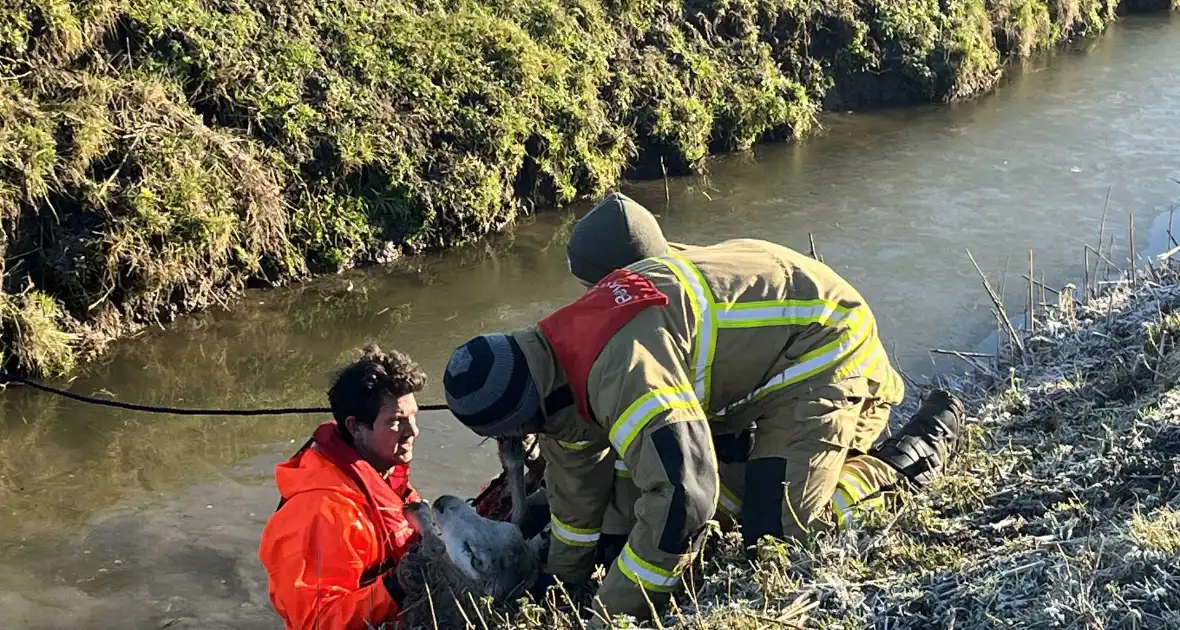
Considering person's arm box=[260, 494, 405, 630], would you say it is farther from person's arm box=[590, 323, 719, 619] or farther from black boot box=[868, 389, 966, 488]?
black boot box=[868, 389, 966, 488]

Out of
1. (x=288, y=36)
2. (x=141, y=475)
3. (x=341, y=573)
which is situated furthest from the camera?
(x=288, y=36)

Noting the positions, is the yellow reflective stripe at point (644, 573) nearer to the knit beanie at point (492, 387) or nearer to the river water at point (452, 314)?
the knit beanie at point (492, 387)

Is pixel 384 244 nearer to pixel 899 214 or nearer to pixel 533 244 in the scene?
pixel 533 244


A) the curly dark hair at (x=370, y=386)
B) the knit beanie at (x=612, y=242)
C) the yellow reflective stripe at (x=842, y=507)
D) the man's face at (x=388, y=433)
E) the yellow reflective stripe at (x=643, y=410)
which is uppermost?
the knit beanie at (x=612, y=242)

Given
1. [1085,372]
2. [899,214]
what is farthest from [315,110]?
[1085,372]

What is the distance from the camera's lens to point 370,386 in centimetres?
377

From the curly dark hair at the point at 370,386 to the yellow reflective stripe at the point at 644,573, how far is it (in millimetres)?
966

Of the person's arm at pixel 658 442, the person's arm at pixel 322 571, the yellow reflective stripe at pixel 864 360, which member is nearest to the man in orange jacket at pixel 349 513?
the person's arm at pixel 322 571

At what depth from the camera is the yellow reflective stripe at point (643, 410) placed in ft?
10.3

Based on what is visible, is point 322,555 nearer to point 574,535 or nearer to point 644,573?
point 574,535

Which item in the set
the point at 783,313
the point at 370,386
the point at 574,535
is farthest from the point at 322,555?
the point at 783,313

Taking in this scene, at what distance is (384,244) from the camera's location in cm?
950

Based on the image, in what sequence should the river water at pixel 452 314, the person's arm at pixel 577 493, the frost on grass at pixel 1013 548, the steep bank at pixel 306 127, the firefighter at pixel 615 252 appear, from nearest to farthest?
the frost on grass at pixel 1013 548, the person's arm at pixel 577 493, the firefighter at pixel 615 252, the river water at pixel 452 314, the steep bank at pixel 306 127

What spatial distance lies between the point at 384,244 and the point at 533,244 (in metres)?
1.34
